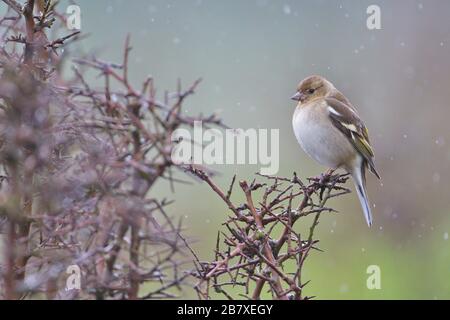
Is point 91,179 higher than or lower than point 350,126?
lower

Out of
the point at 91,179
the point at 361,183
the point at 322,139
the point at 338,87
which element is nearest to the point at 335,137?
the point at 322,139

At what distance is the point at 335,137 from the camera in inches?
154

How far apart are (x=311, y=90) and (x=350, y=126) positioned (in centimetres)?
26

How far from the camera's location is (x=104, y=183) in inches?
49.0

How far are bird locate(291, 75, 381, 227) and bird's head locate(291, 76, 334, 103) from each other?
2 cm

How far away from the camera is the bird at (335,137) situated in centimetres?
387

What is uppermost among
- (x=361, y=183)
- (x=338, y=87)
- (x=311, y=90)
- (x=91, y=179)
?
(x=338, y=87)

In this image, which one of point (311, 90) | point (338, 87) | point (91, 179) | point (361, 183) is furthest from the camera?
point (338, 87)

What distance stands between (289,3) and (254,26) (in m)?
0.51

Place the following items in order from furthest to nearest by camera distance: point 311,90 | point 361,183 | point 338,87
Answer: point 338,87, point 311,90, point 361,183

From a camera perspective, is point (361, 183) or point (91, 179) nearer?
point (91, 179)

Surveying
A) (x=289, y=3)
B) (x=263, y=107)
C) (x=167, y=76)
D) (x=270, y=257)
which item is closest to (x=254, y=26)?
(x=289, y=3)

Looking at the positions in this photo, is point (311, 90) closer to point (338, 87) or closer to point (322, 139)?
point (322, 139)
